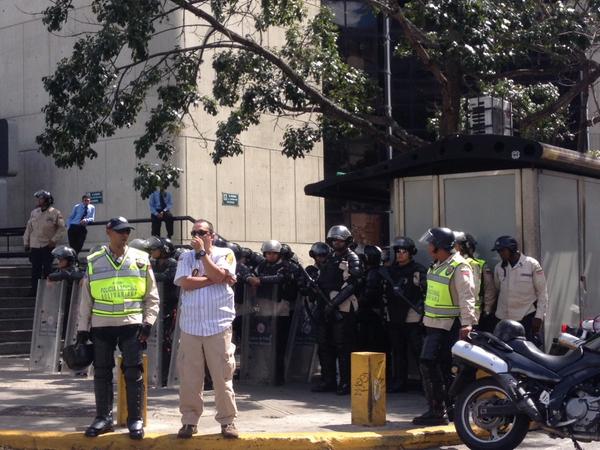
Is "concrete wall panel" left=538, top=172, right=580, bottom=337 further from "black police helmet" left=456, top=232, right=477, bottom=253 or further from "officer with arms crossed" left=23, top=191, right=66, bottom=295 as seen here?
"officer with arms crossed" left=23, top=191, right=66, bottom=295

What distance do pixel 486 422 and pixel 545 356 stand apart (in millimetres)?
773

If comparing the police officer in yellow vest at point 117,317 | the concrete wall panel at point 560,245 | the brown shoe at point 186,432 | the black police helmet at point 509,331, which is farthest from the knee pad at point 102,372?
the concrete wall panel at point 560,245

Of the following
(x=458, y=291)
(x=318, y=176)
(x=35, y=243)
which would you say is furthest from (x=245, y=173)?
(x=458, y=291)

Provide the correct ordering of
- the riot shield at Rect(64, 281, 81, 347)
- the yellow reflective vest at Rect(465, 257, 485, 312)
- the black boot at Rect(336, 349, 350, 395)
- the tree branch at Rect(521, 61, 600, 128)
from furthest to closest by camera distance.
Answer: the tree branch at Rect(521, 61, 600, 128), the riot shield at Rect(64, 281, 81, 347), the black boot at Rect(336, 349, 350, 395), the yellow reflective vest at Rect(465, 257, 485, 312)

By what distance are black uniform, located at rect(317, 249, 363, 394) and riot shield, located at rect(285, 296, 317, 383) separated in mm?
856

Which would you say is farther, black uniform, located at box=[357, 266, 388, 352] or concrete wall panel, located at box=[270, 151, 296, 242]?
A: concrete wall panel, located at box=[270, 151, 296, 242]

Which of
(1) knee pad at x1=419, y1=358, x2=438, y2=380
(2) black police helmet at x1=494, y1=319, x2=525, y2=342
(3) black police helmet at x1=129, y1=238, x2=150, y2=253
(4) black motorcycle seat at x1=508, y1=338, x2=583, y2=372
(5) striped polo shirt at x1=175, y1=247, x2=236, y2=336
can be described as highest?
(3) black police helmet at x1=129, y1=238, x2=150, y2=253

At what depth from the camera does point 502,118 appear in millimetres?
15875

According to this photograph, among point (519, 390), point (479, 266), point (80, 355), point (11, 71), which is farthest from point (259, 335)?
point (11, 71)

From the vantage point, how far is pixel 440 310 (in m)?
9.89

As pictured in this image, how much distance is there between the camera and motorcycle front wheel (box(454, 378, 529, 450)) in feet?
28.9

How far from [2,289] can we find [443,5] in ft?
31.2

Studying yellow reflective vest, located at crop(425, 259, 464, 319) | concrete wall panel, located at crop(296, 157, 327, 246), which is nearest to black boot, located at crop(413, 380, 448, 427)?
yellow reflective vest, located at crop(425, 259, 464, 319)

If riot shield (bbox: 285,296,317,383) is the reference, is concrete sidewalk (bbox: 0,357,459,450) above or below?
below
